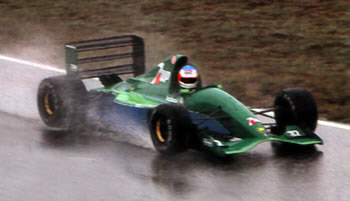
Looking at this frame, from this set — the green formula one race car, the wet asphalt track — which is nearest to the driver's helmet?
the green formula one race car

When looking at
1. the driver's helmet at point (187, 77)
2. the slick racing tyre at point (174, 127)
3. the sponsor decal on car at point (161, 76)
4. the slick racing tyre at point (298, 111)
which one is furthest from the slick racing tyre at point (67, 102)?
the slick racing tyre at point (298, 111)

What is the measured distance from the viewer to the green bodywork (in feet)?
27.3

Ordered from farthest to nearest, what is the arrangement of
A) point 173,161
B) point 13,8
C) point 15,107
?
1. point 13,8
2. point 15,107
3. point 173,161

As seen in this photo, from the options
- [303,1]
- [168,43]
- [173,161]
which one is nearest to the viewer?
[173,161]

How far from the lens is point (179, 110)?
8.30 meters

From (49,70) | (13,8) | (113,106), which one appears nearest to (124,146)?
(113,106)

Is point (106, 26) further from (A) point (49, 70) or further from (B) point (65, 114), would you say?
(B) point (65, 114)

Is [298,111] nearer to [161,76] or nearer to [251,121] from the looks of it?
[251,121]

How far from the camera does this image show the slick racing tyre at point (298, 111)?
29.3 feet

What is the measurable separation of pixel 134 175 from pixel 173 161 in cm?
61

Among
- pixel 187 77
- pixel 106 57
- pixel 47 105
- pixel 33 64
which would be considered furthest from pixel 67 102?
pixel 33 64

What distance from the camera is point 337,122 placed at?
10.4 meters

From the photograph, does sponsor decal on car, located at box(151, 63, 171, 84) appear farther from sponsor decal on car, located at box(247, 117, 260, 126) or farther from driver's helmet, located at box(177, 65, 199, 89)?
sponsor decal on car, located at box(247, 117, 260, 126)

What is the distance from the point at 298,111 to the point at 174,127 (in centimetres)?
170
